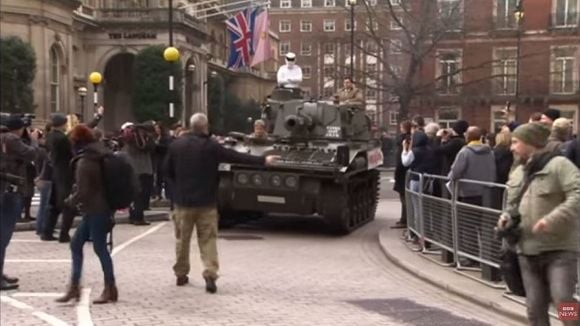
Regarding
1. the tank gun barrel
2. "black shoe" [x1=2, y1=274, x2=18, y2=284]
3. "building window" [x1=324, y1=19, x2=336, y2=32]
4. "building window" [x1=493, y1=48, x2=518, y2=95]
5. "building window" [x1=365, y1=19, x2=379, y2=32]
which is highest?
"building window" [x1=324, y1=19, x2=336, y2=32]

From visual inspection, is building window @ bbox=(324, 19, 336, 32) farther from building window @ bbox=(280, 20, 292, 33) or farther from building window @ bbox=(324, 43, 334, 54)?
building window @ bbox=(324, 43, 334, 54)

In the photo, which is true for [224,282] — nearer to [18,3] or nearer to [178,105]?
[18,3]

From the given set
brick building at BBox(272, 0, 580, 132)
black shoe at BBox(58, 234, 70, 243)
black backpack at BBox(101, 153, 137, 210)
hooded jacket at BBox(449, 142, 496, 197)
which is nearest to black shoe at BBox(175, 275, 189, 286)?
black backpack at BBox(101, 153, 137, 210)

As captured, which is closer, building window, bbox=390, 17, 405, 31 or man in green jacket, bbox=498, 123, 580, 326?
man in green jacket, bbox=498, 123, 580, 326

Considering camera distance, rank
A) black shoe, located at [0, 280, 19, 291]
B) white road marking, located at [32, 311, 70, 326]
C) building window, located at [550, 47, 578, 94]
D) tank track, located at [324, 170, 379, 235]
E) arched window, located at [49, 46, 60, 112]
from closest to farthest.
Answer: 1. white road marking, located at [32, 311, 70, 326]
2. black shoe, located at [0, 280, 19, 291]
3. tank track, located at [324, 170, 379, 235]
4. arched window, located at [49, 46, 60, 112]
5. building window, located at [550, 47, 578, 94]

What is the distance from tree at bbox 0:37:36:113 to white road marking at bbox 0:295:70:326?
89.8ft

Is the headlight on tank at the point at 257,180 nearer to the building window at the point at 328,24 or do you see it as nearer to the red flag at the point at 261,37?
the red flag at the point at 261,37

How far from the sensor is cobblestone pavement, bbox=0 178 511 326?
26.9 feet

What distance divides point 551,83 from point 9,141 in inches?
1959

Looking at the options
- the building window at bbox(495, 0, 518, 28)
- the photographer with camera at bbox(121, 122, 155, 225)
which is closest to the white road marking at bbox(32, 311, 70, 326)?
the photographer with camera at bbox(121, 122, 155, 225)

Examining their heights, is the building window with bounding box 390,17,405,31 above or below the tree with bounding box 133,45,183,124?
above

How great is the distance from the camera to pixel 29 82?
37.8m

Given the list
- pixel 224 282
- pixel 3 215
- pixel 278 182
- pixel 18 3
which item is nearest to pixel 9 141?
pixel 3 215

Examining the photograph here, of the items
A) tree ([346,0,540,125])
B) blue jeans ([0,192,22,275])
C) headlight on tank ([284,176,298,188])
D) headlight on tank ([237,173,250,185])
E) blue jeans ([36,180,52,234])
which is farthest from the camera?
tree ([346,0,540,125])
